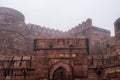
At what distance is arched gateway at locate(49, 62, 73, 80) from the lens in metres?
11.0

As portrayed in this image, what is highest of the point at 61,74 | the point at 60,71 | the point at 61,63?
the point at 61,63

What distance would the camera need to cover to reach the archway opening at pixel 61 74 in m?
11.0

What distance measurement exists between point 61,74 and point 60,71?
0.15 m

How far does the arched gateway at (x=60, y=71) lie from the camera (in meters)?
11.0

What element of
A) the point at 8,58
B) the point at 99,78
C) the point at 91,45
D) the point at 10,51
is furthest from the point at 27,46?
the point at 99,78

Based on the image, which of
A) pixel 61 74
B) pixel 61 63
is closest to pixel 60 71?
pixel 61 74

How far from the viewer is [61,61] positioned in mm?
11164

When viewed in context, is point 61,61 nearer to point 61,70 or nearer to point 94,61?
A: point 61,70

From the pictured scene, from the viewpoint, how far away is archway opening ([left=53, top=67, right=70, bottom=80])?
11.0 meters

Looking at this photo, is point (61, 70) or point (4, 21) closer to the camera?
point (61, 70)

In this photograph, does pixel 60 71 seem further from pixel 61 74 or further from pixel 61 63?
pixel 61 63

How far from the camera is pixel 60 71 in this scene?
1113cm

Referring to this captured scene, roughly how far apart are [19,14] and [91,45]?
6.77 metres

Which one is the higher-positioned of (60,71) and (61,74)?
(60,71)
